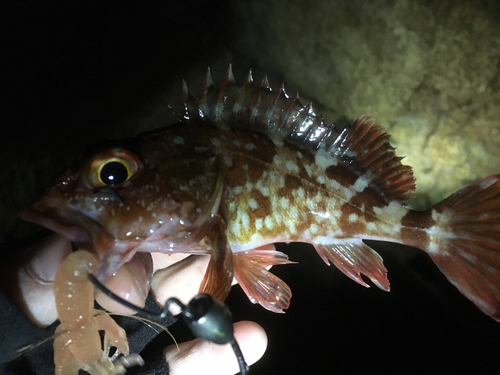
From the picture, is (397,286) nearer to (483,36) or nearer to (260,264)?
(260,264)

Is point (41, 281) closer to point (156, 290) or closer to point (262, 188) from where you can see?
point (156, 290)

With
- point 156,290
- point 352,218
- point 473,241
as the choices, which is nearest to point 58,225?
point 156,290

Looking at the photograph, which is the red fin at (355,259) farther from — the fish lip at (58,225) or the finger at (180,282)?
the fish lip at (58,225)

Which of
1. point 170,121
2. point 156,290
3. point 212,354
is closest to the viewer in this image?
point 212,354

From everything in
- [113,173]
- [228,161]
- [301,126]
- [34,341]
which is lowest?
[34,341]

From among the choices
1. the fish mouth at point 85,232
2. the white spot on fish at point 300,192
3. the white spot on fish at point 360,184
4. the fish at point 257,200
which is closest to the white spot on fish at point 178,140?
the fish at point 257,200

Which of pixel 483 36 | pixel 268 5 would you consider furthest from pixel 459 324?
pixel 268 5
